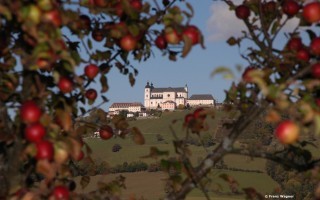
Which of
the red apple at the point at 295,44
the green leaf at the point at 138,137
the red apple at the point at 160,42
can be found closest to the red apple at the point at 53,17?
the red apple at the point at 160,42

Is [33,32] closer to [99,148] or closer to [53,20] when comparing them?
[53,20]

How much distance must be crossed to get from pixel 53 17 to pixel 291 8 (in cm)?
217

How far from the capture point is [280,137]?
2961mm

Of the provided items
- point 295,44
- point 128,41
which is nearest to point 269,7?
point 295,44

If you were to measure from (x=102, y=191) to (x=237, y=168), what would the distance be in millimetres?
94833

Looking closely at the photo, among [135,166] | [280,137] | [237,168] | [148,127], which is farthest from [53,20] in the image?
[148,127]

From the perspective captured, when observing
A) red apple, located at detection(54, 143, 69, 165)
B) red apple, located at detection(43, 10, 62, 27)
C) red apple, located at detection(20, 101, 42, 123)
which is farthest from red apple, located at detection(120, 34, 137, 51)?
red apple, located at detection(54, 143, 69, 165)

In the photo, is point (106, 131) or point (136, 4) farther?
point (106, 131)

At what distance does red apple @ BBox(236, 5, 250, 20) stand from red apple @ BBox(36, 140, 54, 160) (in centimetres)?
244

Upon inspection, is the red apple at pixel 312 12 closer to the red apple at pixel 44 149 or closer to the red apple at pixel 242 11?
the red apple at pixel 242 11

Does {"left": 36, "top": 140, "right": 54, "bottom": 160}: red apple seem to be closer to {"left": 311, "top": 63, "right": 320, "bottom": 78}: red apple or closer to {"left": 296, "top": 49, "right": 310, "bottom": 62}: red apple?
{"left": 311, "top": 63, "right": 320, "bottom": 78}: red apple

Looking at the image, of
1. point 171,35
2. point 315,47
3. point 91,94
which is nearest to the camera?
point 171,35

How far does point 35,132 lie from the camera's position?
2.96m

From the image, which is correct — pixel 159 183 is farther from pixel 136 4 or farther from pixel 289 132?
pixel 289 132
